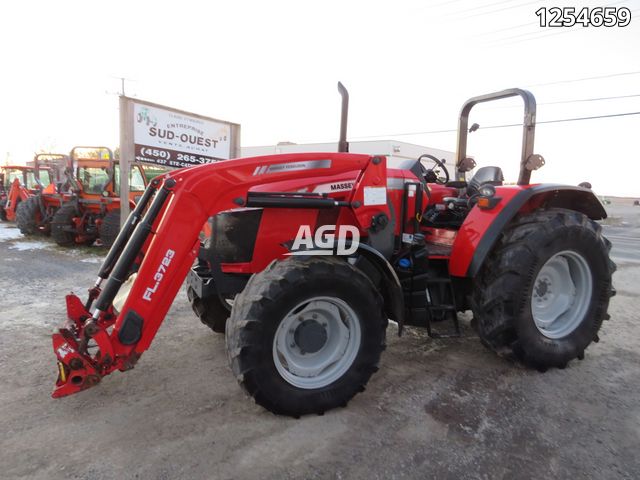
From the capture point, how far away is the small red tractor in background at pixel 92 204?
9641 millimetres

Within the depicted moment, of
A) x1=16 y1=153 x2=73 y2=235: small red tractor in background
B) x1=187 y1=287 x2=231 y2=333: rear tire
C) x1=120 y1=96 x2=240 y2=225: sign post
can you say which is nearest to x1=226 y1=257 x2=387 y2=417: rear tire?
x1=187 y1=287 x2=231 y2=333: rear tire

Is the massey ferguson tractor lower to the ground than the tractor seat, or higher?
lower

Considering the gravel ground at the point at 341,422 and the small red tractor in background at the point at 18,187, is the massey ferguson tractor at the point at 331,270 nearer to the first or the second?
the gravel ground at the point at 341,422

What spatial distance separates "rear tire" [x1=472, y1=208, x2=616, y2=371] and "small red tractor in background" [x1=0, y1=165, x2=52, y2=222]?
1216 centimetres

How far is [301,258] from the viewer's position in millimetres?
2723

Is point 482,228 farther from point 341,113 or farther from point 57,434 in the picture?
point 57,434

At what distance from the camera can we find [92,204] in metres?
10.0

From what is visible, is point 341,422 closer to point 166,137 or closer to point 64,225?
point 166,137

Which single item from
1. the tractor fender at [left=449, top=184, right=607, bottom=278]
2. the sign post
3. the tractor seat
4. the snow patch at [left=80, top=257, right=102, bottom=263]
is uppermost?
the sign post

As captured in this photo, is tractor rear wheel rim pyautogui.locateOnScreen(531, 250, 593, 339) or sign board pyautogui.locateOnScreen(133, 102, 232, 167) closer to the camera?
tractor rear wheel rim pyautogui.locateOnScreen(531, 250, 593, 339)

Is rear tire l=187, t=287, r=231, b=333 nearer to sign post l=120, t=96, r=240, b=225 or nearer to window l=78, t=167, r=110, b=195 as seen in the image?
sign post l=120, t=96, r=240, b=225

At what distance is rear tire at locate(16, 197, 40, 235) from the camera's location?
36.8ft

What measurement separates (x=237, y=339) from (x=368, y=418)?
3.14ft

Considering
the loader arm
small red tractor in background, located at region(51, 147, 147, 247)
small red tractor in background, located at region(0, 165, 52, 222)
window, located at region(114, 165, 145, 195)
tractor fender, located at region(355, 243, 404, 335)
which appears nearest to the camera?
the loader arm
